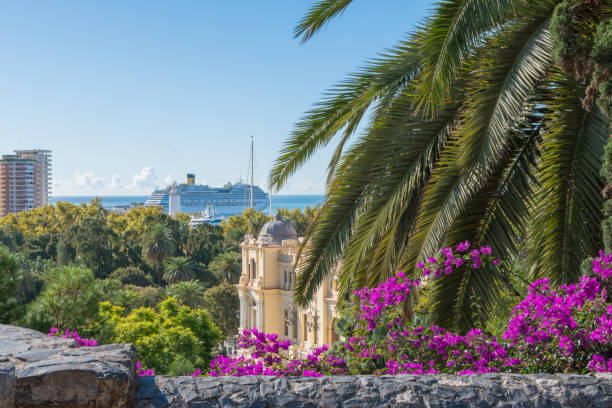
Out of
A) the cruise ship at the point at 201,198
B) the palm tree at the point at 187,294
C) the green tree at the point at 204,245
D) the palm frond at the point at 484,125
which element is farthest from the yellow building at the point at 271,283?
the cruise ship at the point at 201,198

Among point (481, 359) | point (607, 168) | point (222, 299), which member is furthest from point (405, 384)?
point (222, 299)

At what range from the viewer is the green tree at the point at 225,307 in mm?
39531

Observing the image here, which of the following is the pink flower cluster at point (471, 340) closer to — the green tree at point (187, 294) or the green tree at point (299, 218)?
the green tree at point (187, 294)

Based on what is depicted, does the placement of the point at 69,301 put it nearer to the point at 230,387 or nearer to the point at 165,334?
the point at 165,334

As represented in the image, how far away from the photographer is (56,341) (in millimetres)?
3641

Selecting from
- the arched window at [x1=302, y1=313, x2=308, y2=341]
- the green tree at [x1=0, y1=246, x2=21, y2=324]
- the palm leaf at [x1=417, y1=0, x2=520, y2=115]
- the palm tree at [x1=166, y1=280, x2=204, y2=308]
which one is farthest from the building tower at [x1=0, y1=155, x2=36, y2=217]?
the palm leaf at [x1=417, y1=0, x2=520, y2=115]

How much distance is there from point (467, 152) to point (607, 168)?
1.02 metres

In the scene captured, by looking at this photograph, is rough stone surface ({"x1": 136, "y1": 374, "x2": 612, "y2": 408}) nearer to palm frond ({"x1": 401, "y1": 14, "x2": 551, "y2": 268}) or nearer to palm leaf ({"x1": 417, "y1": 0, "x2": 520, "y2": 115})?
palm frond ({"x1": 401, "y1": 14, "x2": 551, "y2": 268})

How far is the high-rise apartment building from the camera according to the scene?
10854cm

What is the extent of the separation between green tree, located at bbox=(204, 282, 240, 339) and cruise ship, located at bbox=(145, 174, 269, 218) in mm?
113093

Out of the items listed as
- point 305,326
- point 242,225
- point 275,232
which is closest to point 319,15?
point 305,326

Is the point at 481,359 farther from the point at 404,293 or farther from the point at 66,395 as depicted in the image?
the point at 66,395

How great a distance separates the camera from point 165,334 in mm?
23391

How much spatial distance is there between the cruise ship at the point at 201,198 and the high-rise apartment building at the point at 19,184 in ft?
131
